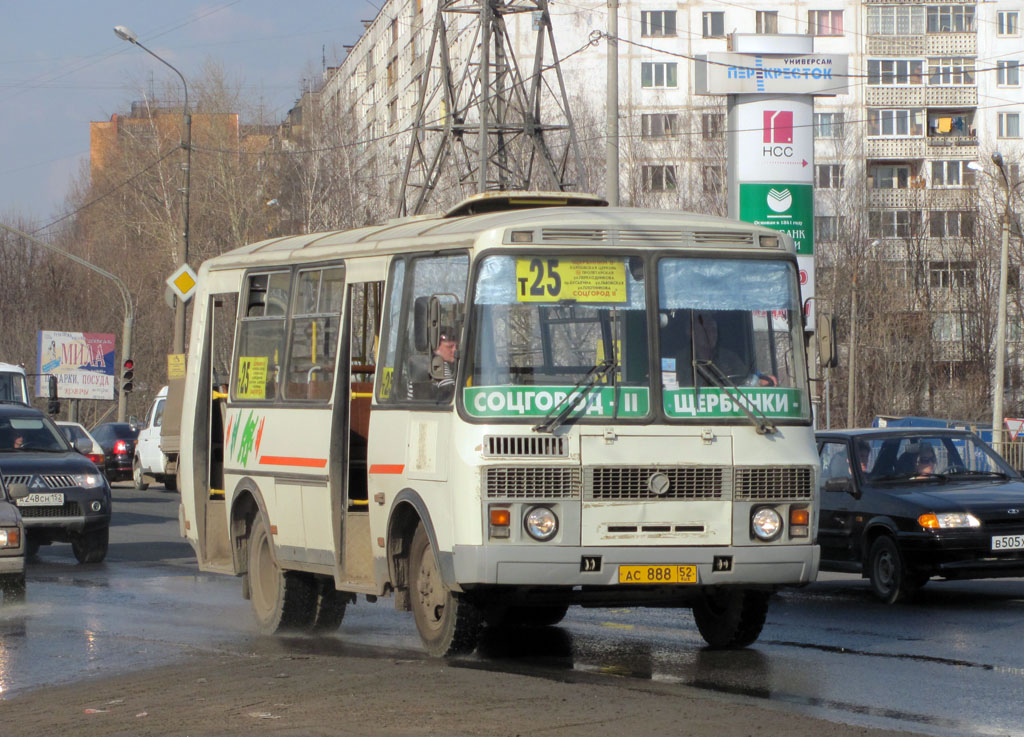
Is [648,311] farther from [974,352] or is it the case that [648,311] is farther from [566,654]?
[974,352]

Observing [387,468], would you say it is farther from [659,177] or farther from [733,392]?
[659,177]

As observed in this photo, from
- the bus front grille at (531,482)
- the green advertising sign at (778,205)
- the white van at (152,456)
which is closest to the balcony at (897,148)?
the white van at (152,456)

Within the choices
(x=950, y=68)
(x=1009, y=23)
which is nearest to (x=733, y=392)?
(x=950, y=68)

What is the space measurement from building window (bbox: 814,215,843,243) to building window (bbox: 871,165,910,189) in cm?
830

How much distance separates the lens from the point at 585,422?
9.43 metres

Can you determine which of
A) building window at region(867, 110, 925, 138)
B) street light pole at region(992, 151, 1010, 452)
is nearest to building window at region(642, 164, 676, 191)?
building window at region(867, 110, 925, 138)

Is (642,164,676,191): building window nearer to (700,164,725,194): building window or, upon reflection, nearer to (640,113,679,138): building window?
(640,113,679,138): building window

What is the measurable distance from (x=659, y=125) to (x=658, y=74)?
3354 mm

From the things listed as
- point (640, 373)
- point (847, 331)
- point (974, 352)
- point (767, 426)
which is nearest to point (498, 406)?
point (640, 373)

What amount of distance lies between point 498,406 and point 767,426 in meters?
1.58

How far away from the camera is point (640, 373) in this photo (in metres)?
9.62

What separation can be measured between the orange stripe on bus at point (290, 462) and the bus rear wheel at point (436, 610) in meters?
1.20

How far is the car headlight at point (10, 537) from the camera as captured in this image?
13211mm

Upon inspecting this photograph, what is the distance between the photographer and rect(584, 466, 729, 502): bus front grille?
9.44 meters
